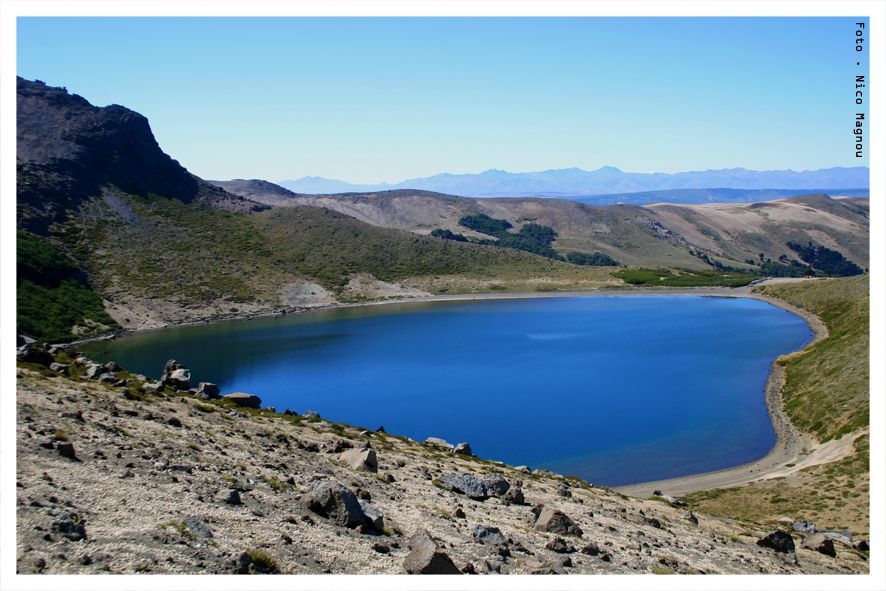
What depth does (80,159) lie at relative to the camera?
129125 mm

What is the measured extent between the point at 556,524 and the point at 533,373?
1910 inches

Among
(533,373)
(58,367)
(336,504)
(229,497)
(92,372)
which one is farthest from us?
(533,373)

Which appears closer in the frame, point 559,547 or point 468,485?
point 559,547

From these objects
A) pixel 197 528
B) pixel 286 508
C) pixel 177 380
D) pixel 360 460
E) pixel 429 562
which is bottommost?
pixel 360 460

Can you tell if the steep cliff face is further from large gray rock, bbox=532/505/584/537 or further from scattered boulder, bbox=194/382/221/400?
large gray rock, bbox=532/505/584/537

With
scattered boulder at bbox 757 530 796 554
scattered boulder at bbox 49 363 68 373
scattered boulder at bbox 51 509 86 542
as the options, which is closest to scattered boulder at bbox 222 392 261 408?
scattered boulder at bbox 49 363 68 373

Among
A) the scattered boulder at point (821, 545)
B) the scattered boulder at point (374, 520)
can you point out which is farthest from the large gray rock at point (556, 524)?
the scattered boulder at point (821, 545)

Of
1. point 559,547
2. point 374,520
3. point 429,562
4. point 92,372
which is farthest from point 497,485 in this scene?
point 92,372

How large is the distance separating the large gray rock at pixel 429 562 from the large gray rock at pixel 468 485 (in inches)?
375

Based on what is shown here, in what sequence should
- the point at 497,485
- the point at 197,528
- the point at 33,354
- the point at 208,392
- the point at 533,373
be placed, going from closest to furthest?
the point at 197,528
the point at 497,485
the point at 33,354
the point at 208,392
the point at 533,373

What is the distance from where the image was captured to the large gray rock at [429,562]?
45.6 feet

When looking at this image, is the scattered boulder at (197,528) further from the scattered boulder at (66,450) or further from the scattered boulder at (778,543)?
the scattered boulder at (778,543)

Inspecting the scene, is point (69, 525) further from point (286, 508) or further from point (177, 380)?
point (177, 380)

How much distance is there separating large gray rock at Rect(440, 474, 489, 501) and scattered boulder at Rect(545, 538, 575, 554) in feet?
17.9
